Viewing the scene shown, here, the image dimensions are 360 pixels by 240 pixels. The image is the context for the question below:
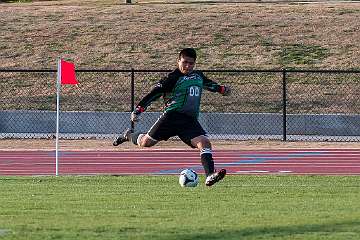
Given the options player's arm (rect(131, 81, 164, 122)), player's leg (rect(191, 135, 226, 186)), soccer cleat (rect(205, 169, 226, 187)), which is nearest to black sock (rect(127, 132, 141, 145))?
player's arm (rect(131, 81, 164, 122))

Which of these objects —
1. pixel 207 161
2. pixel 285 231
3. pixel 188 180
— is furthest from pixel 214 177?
pixel 285 231

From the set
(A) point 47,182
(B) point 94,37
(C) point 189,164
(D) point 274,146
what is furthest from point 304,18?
(A) point 47,182

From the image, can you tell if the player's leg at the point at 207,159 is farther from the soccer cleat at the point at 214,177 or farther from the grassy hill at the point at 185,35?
the grassy hill at the point at 185,35

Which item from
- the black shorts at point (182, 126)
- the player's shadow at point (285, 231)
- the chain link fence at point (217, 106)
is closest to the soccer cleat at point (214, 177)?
the black shorts at point (182, 126)

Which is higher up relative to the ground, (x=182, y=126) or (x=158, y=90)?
(x=158, y=90)

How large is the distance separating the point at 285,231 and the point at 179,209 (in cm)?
226

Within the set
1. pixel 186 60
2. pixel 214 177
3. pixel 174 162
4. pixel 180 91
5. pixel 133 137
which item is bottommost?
pixel 174 162

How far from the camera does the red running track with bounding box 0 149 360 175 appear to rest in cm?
2034

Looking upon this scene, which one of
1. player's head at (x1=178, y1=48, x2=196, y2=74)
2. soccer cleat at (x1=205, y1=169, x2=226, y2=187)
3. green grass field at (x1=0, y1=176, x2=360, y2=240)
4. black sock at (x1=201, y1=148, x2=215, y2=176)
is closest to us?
green grass field at (x1=0, y1=176, x2=360, y2=240)

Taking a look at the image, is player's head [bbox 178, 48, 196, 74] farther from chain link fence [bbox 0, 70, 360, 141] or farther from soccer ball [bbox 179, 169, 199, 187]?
chain link fence [bbox 0, 70, 360, 141]

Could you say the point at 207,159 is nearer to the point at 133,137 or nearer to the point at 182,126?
the point at 182,126

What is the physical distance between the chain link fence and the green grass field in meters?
11.5

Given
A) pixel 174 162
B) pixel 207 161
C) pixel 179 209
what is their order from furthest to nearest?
1. pixel 174 162
2. pixel 207 161
3. pixel 179 209

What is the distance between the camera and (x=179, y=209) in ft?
42.8
